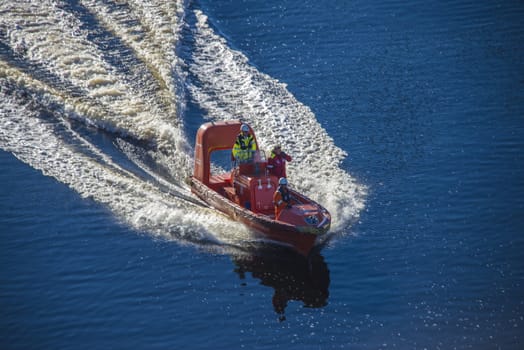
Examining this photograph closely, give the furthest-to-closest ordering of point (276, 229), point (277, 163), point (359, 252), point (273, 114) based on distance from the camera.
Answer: point (273, 114) < point (277, 163) < point (276, 229) < point (359, 252)

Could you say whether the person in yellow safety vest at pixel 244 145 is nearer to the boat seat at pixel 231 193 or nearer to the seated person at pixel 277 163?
the seated person at pixel 277 163

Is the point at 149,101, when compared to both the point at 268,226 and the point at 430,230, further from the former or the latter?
the point at 430,230

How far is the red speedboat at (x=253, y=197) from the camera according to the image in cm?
1953

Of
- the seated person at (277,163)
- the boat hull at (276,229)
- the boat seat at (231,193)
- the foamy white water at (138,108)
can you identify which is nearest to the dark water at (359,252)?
the boat hull at (276,229)

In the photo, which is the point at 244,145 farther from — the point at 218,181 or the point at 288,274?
the point at 288,274

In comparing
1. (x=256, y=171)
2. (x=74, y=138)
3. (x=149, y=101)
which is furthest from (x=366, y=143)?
(x=74, y=138)

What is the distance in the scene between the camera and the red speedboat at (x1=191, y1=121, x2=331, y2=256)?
19531mm

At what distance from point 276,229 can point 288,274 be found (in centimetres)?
122

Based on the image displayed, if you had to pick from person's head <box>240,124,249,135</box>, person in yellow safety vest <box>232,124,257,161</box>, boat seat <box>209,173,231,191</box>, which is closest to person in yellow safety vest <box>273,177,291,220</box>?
person in yellow safety vest <box>232,124,257,161</box>

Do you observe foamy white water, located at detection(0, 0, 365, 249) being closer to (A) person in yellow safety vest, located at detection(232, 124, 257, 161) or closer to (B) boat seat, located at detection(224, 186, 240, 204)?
(B) boat seat, located at detection(224, 186, 240, 204)

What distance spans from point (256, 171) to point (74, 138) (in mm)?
6588

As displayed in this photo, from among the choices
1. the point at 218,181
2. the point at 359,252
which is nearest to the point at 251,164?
the point at 218,181

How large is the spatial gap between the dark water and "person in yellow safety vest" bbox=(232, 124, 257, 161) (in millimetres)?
3060

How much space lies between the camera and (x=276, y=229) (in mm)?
19812
